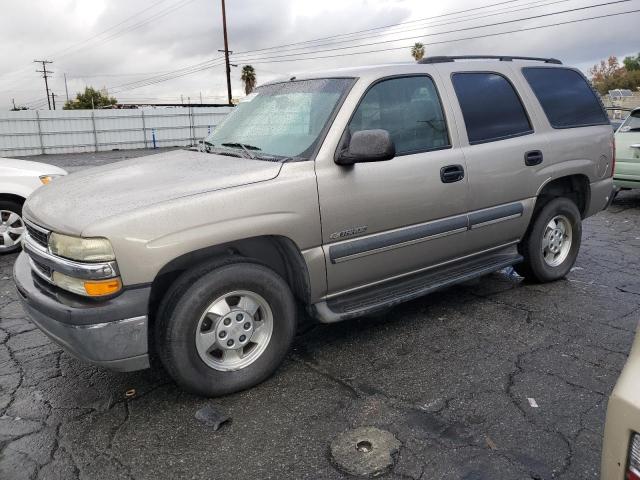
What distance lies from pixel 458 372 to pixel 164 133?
3140cm

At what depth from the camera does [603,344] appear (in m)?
3.78

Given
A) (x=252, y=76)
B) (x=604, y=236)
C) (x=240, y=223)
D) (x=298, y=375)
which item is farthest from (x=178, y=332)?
(x=252, y=76)

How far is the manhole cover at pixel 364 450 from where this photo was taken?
255cm

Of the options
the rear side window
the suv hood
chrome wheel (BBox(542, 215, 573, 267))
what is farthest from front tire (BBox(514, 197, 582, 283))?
the suv hood

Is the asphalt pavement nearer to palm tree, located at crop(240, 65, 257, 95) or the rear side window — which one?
the rear side window

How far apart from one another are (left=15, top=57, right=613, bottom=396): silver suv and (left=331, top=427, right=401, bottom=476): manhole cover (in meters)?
0.74

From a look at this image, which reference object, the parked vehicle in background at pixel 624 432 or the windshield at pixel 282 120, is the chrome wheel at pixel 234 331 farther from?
the parked vehicle in background at pixel 624 432

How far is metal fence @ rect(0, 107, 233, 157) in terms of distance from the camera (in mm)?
27344

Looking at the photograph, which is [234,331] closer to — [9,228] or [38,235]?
[38,235]

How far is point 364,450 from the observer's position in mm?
2678

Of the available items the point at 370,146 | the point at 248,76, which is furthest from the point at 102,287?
the point at 248,76

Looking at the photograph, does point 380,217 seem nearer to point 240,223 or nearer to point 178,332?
point 240,223

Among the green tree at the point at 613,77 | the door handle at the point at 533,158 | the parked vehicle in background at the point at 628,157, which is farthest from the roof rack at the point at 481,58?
the green tree at the point at 613,77

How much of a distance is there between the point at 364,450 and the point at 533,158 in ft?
9.46
